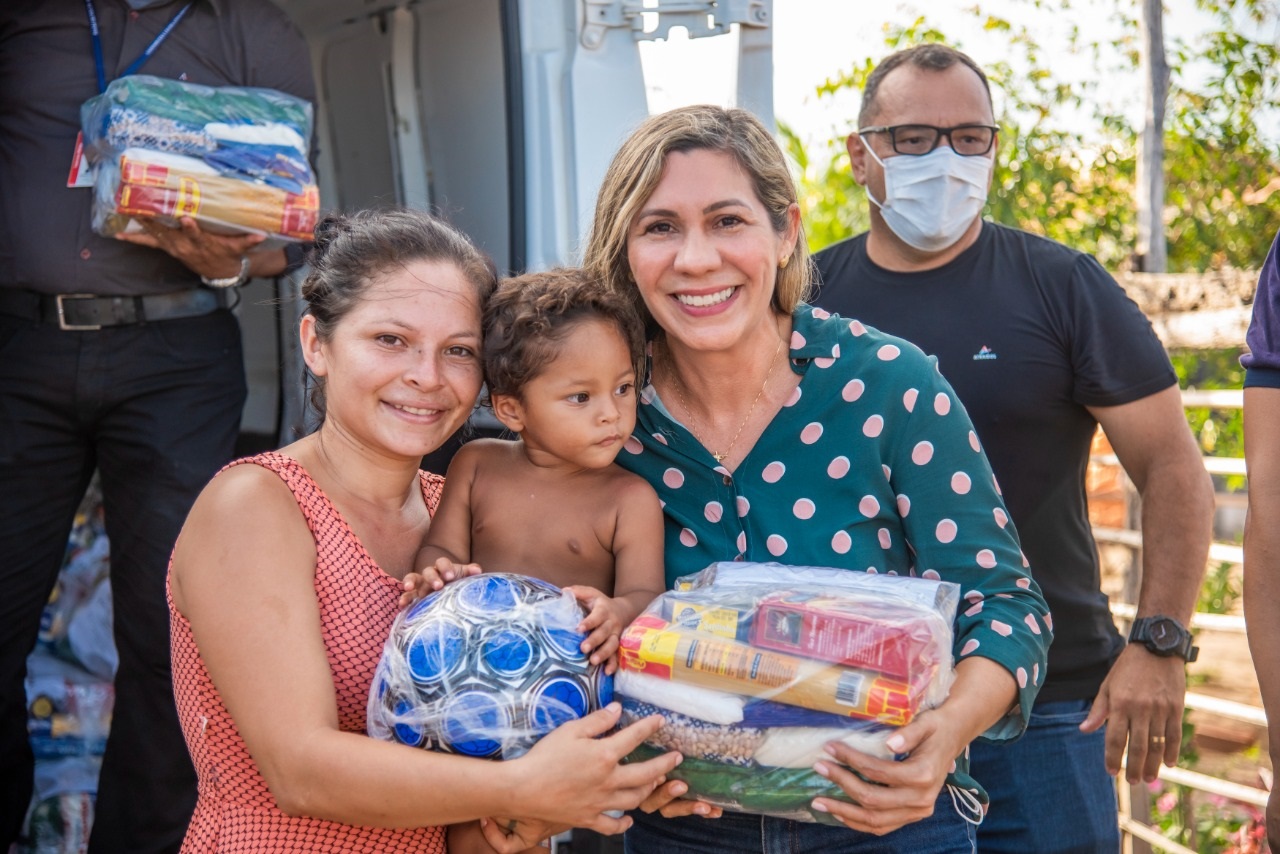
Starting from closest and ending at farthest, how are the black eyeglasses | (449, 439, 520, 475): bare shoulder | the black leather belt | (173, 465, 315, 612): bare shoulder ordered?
1. (173, 465, 315, 612): bare shoulder
2. (449, 439, 520, 475): bare shoulder
3. the black leather belt
4. the black eyeglasses

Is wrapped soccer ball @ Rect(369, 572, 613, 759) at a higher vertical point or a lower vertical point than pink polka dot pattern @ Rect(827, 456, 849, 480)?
lower

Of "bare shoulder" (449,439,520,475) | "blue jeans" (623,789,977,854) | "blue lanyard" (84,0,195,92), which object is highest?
"blue lanyard" (84,0,195,92)

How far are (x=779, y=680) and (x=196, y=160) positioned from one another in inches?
81.6

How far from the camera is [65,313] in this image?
3.18 meters

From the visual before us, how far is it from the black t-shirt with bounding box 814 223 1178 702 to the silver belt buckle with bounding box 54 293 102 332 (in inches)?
83.2

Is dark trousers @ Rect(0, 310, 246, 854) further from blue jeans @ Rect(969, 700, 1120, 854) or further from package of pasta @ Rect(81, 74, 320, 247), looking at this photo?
blue jeans @ Rect(969, 700, 1120, 854)

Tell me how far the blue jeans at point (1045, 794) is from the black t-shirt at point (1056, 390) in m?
0.11

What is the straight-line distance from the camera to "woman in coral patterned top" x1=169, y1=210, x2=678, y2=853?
5.43 ft

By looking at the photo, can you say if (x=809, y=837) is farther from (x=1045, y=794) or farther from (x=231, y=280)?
(x=231, y=280)

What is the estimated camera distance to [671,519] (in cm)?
220

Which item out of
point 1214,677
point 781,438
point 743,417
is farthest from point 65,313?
point 1214,677

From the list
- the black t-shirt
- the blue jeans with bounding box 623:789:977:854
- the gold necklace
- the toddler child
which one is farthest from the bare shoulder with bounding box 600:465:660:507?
the black t-shirt

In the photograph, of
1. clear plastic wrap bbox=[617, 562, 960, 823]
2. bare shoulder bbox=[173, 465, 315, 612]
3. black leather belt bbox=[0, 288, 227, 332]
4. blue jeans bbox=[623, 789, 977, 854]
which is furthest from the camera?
black leather belt bbox=[0, 288, 227, 332]

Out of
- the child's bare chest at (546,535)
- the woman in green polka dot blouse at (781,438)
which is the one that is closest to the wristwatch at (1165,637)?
the woman in green polka dot blouse at (781,438)
